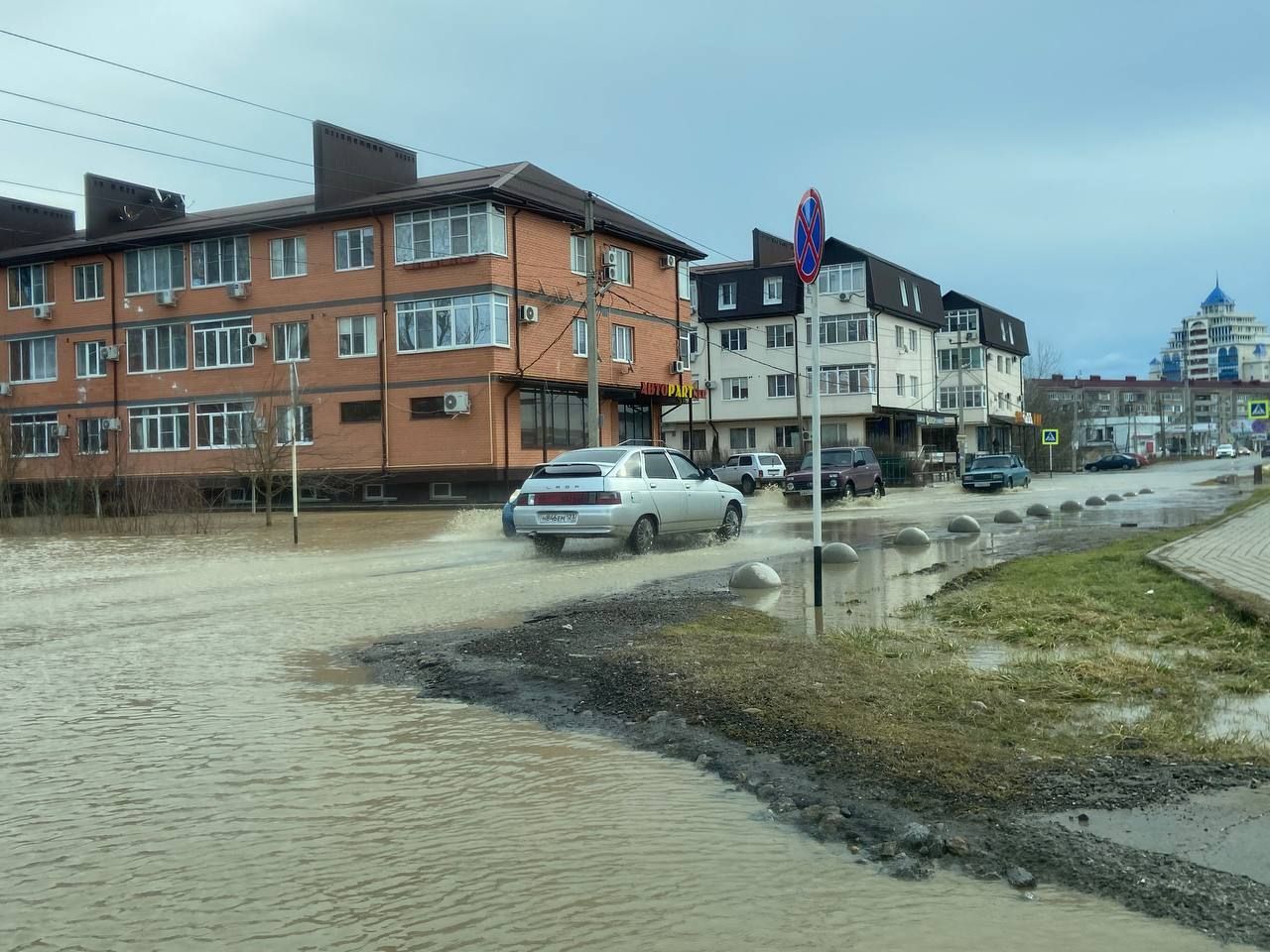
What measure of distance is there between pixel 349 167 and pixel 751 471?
20380mm

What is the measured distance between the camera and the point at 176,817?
15.5 feet

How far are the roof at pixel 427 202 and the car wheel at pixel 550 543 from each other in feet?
64.7

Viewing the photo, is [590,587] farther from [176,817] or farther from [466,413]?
[466,413]

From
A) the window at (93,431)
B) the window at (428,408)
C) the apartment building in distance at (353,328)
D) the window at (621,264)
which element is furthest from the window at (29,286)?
the window at (621,264)

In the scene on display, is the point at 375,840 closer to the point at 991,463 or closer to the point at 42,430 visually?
the point at 991,463

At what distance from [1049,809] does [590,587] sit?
864cm

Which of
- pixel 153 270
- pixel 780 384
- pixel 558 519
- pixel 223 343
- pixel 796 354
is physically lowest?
pixel 558 519

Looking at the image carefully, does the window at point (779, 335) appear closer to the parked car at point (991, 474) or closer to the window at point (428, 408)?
the parked car at point (991, 474)

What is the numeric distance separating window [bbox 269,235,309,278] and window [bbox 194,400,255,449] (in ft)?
15.8

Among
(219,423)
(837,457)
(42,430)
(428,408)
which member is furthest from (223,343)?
(837,457)

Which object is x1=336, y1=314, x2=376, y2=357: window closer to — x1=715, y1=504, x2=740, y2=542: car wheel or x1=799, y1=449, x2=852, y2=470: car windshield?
x1=799, y1=449, x2=852, y2=470: car windshield

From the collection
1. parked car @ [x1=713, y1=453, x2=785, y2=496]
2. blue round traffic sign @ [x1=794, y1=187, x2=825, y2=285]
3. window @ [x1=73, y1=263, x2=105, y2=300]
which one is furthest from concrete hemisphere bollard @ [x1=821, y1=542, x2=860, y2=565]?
window @ [x1=73, y1=263, x2=105, y2=300]

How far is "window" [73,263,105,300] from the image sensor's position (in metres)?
43.8

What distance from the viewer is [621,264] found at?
4231 centimetres
